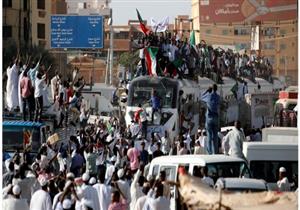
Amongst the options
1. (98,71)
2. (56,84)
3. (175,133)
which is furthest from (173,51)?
(98,71)

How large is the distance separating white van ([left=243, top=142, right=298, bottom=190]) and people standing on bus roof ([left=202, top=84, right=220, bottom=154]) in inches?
200

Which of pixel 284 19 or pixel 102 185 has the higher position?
pixel 284 19

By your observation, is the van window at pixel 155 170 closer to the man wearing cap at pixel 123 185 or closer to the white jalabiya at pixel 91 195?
the man wearing cap at pixel 123 185

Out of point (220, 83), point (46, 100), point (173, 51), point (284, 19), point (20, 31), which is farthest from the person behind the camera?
point (284, 19)

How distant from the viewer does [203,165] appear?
1655 cm

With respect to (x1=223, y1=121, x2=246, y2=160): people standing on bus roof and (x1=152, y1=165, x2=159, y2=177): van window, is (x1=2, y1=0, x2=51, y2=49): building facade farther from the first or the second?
(x1=152, y1=165, x2=159, y2=177): van window

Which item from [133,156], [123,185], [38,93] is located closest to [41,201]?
[123,185]

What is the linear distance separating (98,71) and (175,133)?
6047 cm

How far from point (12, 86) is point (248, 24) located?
8086 cm

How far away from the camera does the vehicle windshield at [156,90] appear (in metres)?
32.9

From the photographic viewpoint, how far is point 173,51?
34469 mm

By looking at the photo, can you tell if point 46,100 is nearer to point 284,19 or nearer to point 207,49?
point 207,49

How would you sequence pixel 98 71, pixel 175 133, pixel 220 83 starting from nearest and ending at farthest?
pixel 175 133 < pixel 220 83 < pixel 98 71

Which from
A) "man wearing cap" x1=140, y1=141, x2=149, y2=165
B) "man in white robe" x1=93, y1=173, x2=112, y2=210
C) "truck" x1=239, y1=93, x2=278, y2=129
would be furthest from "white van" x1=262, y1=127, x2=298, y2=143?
"truck" x1=239, y1=93, x2=278, y2=129
